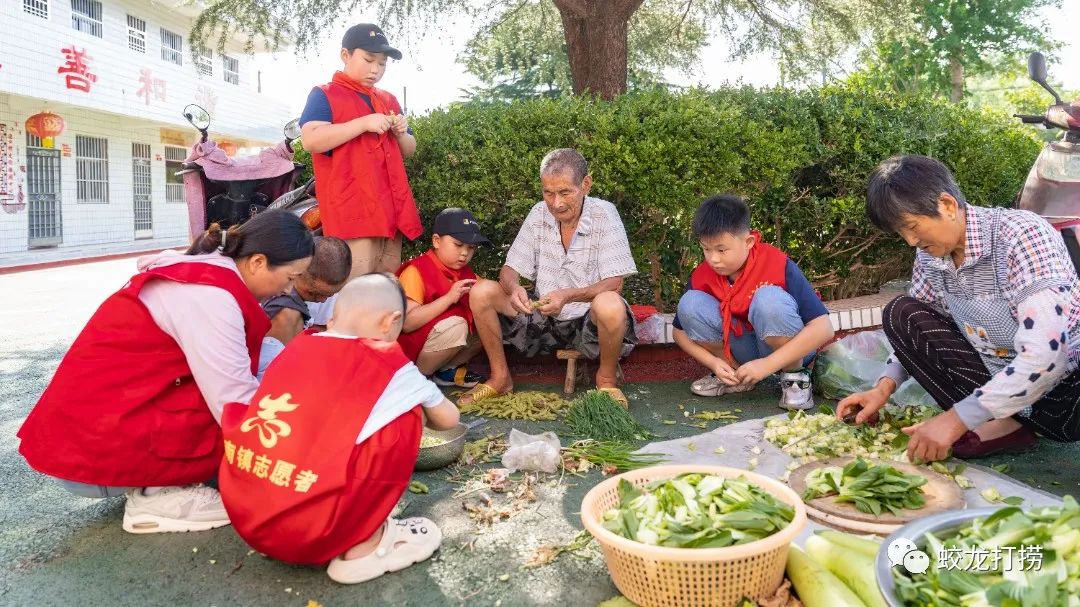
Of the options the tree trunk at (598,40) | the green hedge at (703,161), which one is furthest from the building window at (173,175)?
the green hedge at (703,161)

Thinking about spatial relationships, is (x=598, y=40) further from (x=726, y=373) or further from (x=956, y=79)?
(x=956, y=79)

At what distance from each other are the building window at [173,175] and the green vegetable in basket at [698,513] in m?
23.7

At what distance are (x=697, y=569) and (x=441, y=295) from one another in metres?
3.12

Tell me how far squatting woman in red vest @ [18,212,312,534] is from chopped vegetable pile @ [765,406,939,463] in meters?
2.36

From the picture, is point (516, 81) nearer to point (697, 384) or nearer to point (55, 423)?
point (697, 384)

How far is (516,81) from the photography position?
74.8 feet

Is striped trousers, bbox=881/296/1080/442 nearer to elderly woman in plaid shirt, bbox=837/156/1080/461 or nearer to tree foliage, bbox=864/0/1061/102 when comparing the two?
elderly woman in plaid shirt, bbox=837/156/1080/461

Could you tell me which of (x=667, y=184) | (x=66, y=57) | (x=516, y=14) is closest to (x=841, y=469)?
(x=667, y=184)

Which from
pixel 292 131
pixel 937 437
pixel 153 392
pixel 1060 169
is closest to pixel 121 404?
pixel 153 392

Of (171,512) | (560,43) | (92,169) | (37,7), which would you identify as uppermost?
(37,7)

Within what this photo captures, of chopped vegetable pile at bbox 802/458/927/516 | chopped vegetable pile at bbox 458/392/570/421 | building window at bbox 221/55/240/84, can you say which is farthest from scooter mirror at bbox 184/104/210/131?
building window at bbox 221/55/240/84

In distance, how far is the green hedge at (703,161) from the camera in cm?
518

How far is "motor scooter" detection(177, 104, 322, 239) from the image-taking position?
5812mm

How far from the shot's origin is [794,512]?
7.36ft
